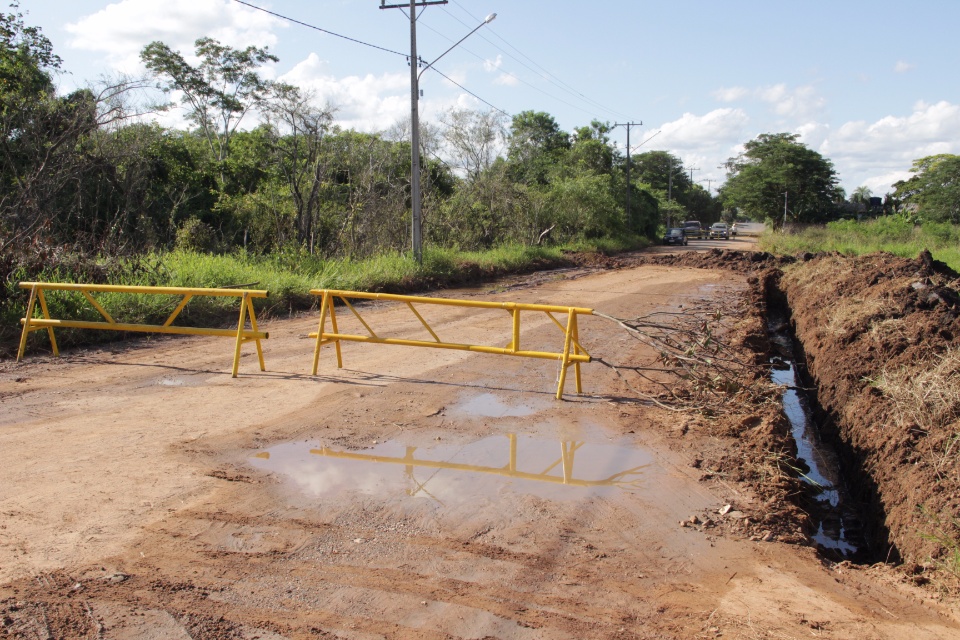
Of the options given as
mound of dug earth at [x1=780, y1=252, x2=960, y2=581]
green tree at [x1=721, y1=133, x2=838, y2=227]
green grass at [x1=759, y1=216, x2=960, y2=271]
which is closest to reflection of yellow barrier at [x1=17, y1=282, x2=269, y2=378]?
mound of dug earth at [x1=780, y1=252, x2=960, y2=581]

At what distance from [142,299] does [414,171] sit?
8993mm

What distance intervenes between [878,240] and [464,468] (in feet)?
132

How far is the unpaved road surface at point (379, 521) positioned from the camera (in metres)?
3.83

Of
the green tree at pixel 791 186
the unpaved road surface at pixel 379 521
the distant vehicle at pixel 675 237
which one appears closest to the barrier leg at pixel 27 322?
the unpaved road surface at pixel 379 521

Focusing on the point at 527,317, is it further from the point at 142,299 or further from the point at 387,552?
the point at 387,552

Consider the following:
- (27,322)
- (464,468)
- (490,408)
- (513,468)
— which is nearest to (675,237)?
(490,408)

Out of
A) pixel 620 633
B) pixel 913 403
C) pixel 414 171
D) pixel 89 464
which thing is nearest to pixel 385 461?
pixel 89 464

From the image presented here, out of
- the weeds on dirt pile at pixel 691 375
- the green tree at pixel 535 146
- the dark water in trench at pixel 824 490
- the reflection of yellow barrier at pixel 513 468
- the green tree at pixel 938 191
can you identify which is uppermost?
the green tree at pixel 535 146

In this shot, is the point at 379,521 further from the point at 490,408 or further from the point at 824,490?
the point at 824,490

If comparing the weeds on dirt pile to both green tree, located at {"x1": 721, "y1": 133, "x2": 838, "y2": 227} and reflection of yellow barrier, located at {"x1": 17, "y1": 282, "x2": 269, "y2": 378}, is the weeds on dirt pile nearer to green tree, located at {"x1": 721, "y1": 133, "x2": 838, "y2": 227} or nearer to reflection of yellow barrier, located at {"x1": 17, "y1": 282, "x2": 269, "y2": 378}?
reflection of yellow barrier, located at {"x1": 17, "y1": 282, "x2": 269, "y2": 378}

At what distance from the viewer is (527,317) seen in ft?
48.4

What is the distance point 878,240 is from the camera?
131 ft

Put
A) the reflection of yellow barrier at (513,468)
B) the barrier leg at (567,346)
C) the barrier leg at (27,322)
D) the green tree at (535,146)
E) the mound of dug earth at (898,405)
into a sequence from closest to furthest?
1. the mound of dug earth at (898,405)
2. the reflection of yellow barrier at (513,468)
3. the barrier leg at (567,346)
4. the barrier leg at (27,322)
5. the green tree at (535,146)

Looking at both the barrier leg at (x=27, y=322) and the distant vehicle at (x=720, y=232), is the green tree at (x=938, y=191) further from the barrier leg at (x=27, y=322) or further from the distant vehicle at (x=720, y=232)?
the barrier leg at (x=27, y=322)
